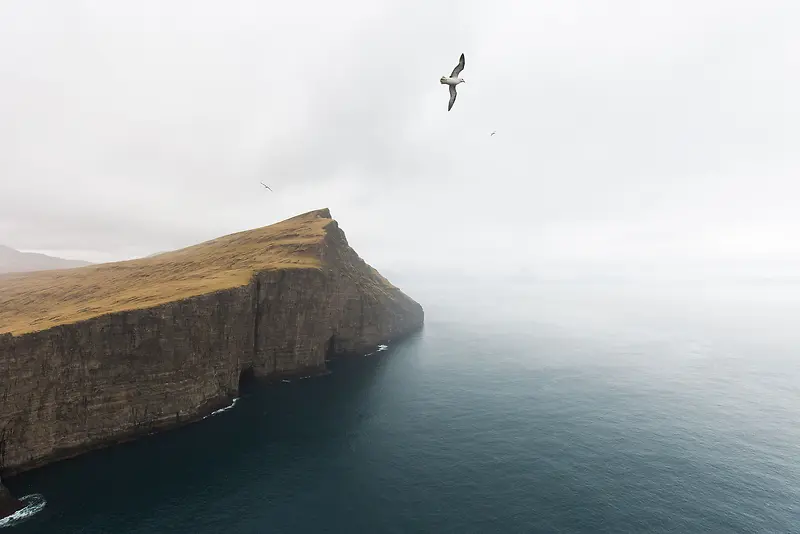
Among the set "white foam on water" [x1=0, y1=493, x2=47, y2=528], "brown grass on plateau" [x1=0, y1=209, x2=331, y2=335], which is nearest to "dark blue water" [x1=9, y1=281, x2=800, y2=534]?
"white foam on water" [x1=0, y1=493, x2=47, y2=528]

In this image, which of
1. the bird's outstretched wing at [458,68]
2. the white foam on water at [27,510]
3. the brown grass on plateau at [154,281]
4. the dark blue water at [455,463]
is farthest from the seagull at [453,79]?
the brown grass on plateau at [154,281]

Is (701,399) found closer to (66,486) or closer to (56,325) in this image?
(66,486)

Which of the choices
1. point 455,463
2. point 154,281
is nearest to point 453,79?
point 455,463

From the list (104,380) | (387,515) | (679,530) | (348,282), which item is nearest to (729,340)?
(679,530)

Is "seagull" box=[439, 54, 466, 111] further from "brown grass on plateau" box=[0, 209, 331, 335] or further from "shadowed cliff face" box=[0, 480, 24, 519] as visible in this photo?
"shadowed cliff face" box=[0, 480, 24, 519]

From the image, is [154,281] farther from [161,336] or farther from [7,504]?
[7,504]

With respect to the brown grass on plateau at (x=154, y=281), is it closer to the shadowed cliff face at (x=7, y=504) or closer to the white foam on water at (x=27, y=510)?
the shadowed cliff face at (x=7, y=504)
